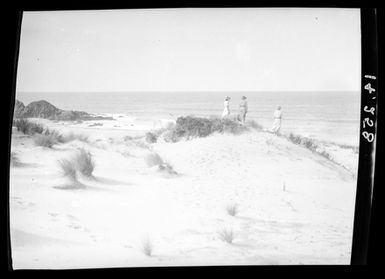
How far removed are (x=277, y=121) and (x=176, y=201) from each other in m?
0.79

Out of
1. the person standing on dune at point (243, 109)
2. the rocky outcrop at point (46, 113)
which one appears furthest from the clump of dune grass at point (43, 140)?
the person standing on dune at point (243, 109)

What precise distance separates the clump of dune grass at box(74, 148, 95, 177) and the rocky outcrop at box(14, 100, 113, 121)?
8.3 inches

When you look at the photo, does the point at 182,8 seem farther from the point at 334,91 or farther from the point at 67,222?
the point at 67,222

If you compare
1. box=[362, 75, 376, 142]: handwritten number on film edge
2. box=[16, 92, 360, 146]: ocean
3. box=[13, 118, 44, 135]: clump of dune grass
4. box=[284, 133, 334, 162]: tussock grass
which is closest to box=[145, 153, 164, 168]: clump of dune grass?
box=[16, 92, 360, 146]: ocean

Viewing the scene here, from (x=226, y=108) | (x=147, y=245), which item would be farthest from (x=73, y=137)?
(x=226, y=108)

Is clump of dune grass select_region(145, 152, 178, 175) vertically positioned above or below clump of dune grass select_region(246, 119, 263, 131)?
below

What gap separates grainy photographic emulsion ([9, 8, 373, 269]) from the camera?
→ 102 inches

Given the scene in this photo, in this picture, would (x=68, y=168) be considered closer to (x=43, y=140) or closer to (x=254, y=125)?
(x=43, y=140)

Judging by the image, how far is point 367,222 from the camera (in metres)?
2.64

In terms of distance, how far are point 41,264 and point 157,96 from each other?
127 cm

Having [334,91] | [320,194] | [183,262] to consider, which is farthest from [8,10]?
[320,194]

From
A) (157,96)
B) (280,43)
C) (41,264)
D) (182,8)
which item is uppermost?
(182,8)

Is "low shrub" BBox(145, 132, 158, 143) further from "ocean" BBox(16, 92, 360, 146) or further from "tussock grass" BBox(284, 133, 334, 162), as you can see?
"tussock grass" BBox(284, 133, 334, 162)

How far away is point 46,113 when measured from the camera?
2602mm
